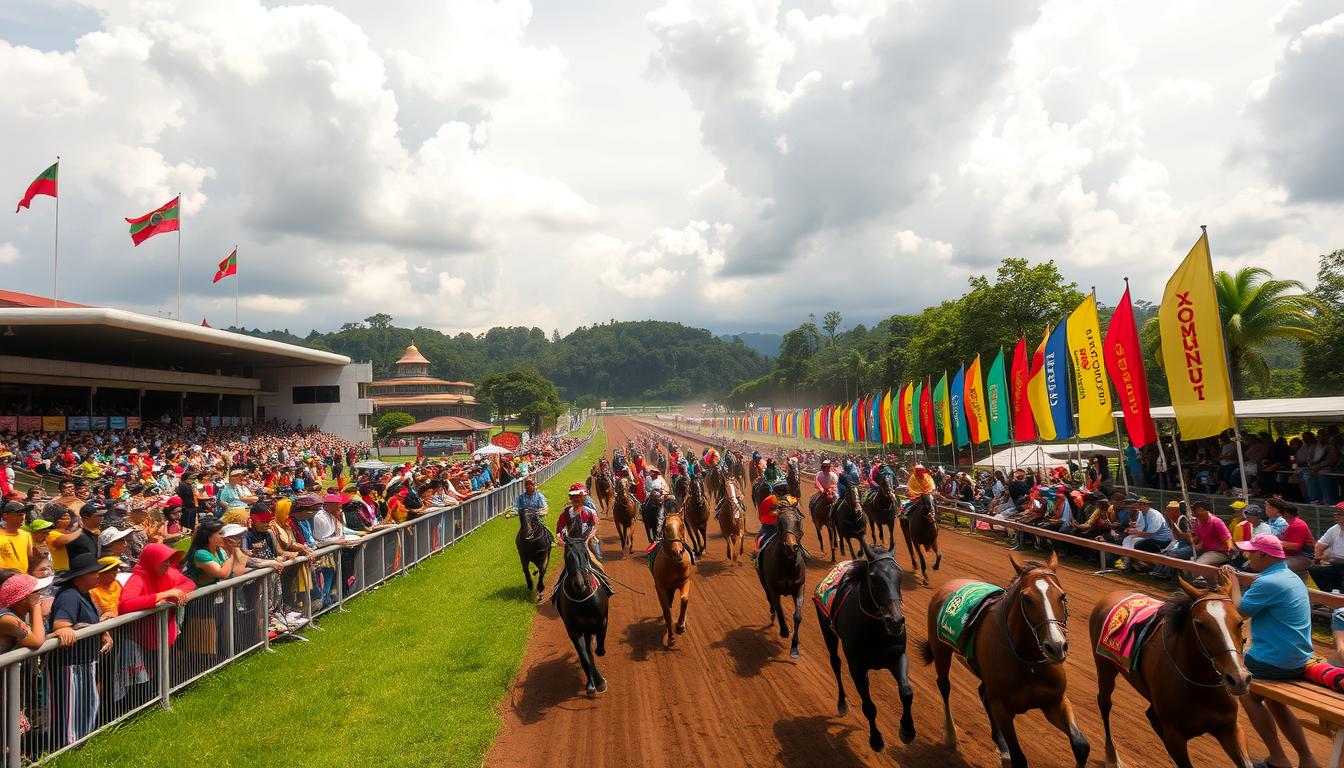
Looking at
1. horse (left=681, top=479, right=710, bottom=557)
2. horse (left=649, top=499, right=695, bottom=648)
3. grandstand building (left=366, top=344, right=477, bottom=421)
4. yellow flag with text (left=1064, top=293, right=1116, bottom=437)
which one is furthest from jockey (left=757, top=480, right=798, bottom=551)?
grandstand building (left=366, top=344, right=477, bottom=421)

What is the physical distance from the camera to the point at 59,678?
5.57m

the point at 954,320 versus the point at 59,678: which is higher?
the point at 954,320

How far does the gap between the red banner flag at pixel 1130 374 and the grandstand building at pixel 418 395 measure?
8196 centimetres

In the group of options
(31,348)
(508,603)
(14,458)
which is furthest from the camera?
(31,348)

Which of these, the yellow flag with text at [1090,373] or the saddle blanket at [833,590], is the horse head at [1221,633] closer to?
the saddle blanket at [833,590]

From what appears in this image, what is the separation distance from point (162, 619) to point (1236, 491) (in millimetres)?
17389

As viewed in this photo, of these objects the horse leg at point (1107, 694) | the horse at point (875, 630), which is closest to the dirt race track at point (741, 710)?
the horse leg at point (1107, 694)

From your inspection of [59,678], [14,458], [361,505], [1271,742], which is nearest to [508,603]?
[361,505]

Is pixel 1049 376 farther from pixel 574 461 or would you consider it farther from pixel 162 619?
pixel 574 461

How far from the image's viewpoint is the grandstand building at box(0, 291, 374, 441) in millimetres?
34688

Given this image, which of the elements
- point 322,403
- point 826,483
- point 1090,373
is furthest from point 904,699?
point 322,403

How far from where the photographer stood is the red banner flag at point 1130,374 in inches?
515

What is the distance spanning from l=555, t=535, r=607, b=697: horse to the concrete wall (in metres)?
55.2

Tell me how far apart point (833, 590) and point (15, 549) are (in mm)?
8697
